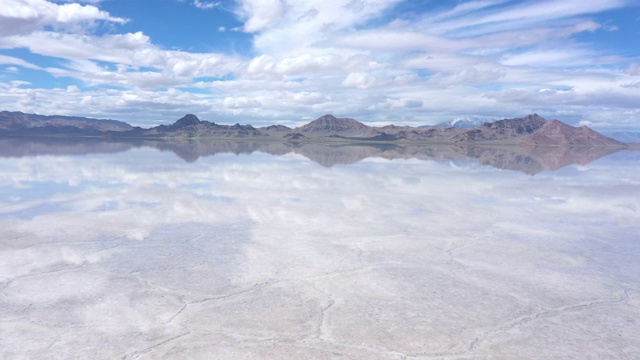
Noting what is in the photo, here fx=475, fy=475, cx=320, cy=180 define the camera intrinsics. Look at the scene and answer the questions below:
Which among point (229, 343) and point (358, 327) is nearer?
point (229, 343)

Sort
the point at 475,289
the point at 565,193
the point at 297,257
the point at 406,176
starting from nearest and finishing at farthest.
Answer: the point at 475,289 → the point at 297,257 → the point at 565,193 → the point at 406,176

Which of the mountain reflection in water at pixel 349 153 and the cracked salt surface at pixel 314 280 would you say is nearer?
the cracked salt surface at pixel 314 280

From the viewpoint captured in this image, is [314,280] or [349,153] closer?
[314,280]

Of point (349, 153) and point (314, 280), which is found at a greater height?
point (349, 153)

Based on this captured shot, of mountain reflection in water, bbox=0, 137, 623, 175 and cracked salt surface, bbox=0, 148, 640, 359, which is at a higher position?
mountain reflection in water, bbox=0, 137, 623, 175

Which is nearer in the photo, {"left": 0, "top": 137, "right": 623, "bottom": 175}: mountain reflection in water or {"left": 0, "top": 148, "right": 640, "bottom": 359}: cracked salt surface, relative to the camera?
{"left": 0, "top": 148, "right": 640, "bottom": 359}: cracked salt surface

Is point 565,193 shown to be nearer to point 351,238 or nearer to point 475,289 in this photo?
point 351,238

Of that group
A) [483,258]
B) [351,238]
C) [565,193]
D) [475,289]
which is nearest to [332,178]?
[565,193]

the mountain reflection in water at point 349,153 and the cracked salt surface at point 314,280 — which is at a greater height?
the mountain reflection in water at point 349,153
